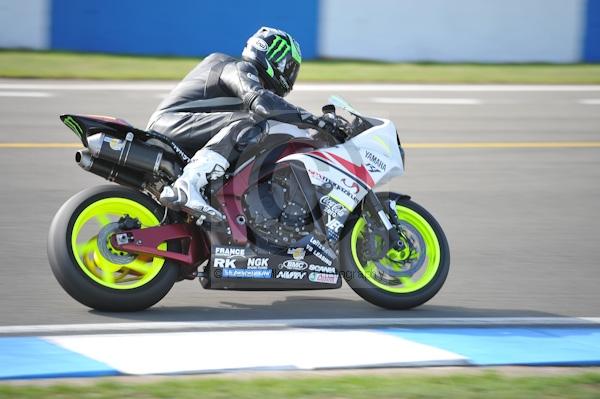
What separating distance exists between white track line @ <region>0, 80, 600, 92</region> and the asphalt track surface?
4 cm

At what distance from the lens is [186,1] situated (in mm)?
18438

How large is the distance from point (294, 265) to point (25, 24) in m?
13.2

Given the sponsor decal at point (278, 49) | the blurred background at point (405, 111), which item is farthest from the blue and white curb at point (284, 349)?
the sponsor decal at point (278, 49)

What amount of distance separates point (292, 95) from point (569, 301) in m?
8.27

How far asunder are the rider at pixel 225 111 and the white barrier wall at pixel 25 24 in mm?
12353

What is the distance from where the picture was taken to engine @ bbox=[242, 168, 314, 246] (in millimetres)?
6371

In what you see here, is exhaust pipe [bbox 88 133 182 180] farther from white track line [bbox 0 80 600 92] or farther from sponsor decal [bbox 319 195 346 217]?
white track line [bbox 0 80 600 92]

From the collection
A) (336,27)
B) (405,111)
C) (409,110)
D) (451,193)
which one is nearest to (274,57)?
(451,193)

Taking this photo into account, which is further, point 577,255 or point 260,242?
point 577,255

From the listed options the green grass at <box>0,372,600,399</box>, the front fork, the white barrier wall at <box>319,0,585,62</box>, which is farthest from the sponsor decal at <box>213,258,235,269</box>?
the white barrier wall at <box>319,0,585,62</box>

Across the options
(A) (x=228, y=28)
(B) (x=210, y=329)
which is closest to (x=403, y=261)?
(B) (x=210, y=329)

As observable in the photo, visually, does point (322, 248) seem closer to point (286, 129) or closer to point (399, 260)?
point (399, 260)

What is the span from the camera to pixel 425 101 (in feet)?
48.8

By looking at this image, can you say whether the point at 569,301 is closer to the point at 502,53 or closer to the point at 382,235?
the point at 382,235
